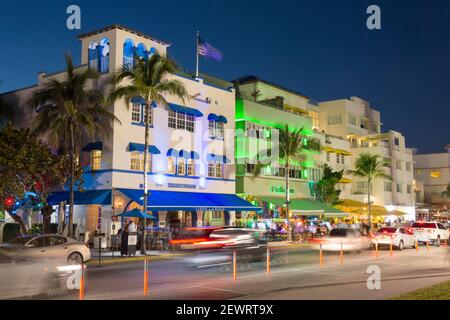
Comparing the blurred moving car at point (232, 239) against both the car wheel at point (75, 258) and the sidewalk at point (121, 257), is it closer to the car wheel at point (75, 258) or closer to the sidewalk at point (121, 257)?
the sidewalk at point (121, 257)

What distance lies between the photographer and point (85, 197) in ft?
113

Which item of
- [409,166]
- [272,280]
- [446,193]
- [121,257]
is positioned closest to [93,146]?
[121,257]

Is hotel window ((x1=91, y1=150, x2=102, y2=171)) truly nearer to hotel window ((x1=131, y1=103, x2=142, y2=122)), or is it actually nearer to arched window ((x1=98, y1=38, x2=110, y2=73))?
hotel window ((x1=131, y1=103, x2=142, y2=122))

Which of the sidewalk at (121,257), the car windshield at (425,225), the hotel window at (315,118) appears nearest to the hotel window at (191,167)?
the sidewalk at (121,257)

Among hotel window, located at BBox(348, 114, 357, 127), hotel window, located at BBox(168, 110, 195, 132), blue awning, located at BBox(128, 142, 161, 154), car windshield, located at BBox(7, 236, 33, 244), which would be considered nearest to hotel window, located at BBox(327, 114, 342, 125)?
hotel window, located at BBox(348, 114, 357, 127)

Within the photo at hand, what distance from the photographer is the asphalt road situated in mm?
13625

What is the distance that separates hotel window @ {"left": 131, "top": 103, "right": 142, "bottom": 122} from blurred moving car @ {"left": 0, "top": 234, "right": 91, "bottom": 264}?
52.6 feet

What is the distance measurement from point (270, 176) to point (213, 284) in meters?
34.2

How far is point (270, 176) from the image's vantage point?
4988 cm

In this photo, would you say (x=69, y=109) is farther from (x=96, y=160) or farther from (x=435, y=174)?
(x=435, y=174)

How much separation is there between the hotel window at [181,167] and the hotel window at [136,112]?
484 centimetres

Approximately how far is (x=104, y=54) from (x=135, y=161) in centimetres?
792
